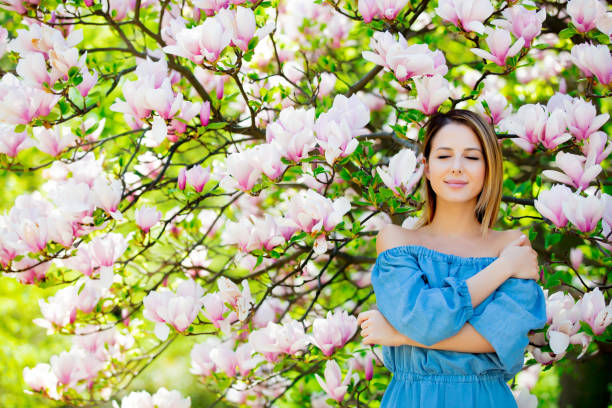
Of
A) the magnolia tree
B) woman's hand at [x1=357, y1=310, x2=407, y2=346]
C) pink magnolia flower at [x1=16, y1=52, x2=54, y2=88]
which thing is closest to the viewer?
woman's hand at [x1=357, y1=310, x2=407, y2=346]

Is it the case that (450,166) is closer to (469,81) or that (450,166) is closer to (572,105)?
(572,105)

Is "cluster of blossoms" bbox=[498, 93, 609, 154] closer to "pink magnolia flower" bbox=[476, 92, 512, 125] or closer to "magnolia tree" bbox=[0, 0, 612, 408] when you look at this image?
"magnolia tree" bbox=[0, 0, 612, 408]

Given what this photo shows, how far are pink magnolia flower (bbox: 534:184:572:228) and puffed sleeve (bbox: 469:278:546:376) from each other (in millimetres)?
230

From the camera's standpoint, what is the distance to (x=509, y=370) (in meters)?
1.66

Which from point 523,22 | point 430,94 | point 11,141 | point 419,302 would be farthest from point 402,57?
point 11,141

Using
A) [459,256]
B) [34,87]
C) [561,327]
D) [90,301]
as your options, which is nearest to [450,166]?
[459,256]

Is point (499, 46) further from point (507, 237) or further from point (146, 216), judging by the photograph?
point (146, 216)

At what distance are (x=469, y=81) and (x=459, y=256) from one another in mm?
2217

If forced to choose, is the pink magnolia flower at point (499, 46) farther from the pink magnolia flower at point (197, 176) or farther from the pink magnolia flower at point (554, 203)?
the pink magnolia flower at point (197, 176)

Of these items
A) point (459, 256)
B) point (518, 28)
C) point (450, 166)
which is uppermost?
point (518, 28)

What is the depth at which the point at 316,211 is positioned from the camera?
1747 mm

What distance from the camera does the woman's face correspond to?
175 centimetres

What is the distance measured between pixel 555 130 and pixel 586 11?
16.7 inches

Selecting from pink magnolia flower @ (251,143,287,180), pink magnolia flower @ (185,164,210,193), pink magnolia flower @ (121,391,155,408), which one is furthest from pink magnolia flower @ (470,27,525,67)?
pink magnolia flower @ (121,391,155,408)
